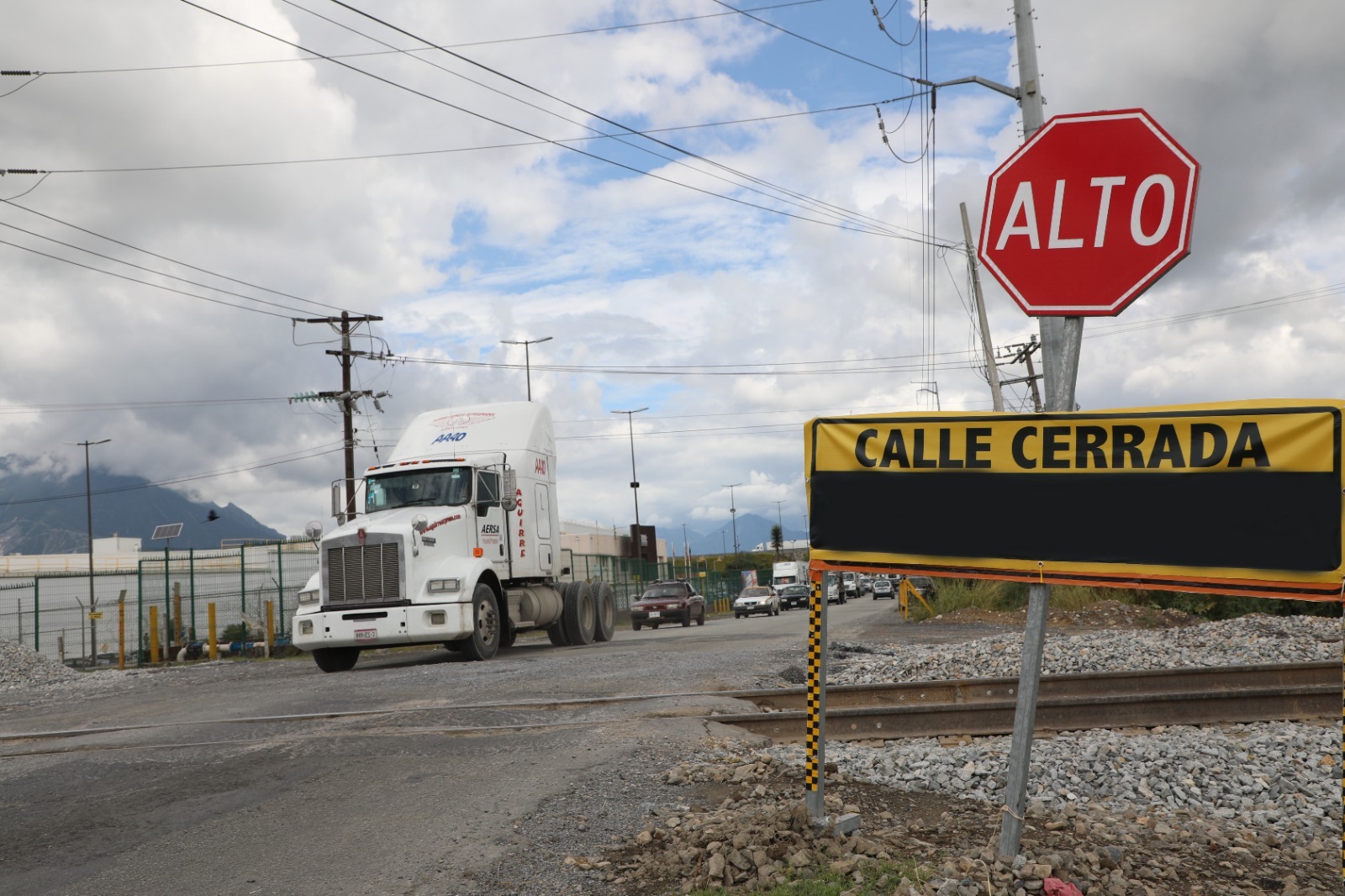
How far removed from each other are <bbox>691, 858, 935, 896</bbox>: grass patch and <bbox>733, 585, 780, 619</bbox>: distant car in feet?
142

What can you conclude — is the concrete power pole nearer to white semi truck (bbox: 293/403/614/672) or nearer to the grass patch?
the grass patch

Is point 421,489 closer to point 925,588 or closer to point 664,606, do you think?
point 664,606

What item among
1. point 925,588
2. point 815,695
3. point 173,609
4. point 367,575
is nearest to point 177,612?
point 173,609

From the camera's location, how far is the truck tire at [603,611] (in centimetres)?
2225

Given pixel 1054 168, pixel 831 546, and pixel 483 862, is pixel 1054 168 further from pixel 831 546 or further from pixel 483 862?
pixel 483 862

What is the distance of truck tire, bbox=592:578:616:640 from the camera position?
22.2 m

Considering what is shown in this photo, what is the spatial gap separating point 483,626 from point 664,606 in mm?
20165

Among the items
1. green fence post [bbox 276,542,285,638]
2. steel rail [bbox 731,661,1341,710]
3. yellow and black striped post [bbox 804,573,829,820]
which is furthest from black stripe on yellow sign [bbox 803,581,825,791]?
green fence post [bbox 276,542,285,638]

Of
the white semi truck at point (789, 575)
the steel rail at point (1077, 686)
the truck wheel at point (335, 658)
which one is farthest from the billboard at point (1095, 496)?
the white semi truck at point (789, 575)

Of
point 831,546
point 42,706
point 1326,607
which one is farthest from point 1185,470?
point 1326,607

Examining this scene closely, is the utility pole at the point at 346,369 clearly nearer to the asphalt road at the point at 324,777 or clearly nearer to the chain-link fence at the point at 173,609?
the chain-link fence at the point at 173,609

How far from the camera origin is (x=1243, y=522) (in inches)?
165

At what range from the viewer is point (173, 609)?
27.2m

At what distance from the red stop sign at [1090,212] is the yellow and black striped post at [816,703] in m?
1.69
